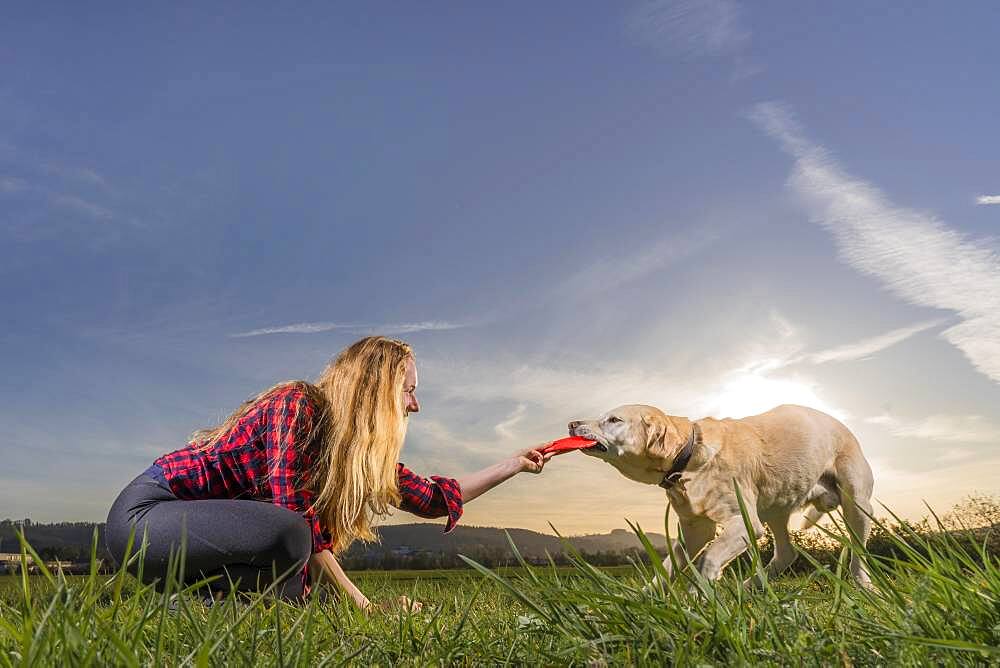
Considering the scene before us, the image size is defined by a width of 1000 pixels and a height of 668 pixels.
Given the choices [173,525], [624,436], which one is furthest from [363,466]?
[624,436]

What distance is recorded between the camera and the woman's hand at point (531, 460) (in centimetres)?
589

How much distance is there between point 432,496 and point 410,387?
822mm

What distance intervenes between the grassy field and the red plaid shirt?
2194mm

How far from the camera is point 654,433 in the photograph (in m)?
6.15

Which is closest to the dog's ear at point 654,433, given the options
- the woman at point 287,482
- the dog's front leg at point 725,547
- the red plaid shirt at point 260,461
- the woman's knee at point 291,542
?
the dog's front leg at point 725,547

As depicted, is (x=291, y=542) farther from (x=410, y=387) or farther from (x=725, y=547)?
(x=725, y=547)

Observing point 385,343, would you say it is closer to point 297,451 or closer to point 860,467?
point 297,451

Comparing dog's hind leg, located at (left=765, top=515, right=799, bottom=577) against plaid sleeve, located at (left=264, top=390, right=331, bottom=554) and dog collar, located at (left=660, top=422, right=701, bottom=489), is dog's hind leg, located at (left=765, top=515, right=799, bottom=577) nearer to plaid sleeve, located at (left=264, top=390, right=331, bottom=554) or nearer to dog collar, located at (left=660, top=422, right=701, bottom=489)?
dog collar, located at (left=660, top=422, right=701, bottom=489)

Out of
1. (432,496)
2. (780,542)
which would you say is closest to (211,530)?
(432,496)

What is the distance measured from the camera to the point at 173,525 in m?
4.51

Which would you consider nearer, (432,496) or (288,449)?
(288,449)

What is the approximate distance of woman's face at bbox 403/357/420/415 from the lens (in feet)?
17.6

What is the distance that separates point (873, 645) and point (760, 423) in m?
5.25

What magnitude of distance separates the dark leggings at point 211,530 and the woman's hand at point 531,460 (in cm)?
172
